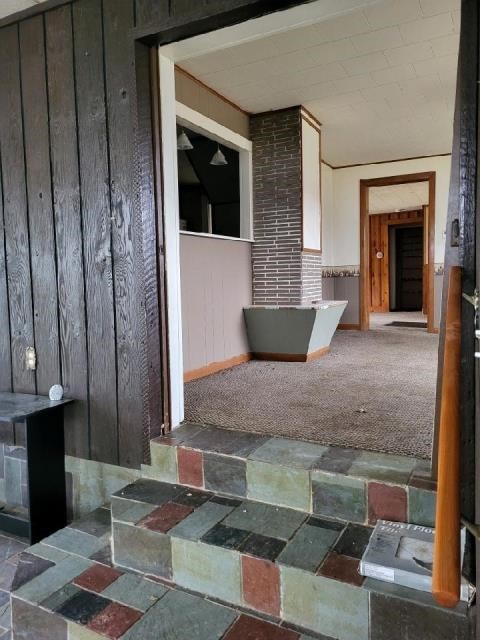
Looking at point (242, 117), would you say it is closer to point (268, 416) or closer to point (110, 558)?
point (268, 416)

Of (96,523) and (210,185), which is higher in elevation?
(210,185)

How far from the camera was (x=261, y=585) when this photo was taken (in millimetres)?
1547

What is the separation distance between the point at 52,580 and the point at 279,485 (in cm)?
91

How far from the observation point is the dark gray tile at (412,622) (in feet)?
4.24

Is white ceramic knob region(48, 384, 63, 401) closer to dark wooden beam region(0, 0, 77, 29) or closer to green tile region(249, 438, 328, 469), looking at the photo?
green tile region(249, 438, 328, 469)

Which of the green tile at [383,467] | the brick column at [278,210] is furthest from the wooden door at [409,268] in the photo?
the green tile at [383,467]

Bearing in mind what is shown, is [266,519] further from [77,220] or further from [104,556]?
[77,220]

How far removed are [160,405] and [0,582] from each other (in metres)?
1.02

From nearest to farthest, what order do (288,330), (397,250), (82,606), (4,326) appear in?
(82,606) → (4,326) → (288,330) → (397,250)

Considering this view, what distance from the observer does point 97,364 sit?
7.68 ft

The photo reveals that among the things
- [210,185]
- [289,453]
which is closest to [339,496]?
[289,453]

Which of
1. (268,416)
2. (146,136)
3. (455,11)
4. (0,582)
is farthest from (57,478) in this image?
(455,11)

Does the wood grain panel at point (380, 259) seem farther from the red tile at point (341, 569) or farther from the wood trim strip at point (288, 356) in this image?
the red tile at point (341, 569)

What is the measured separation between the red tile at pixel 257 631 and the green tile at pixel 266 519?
27 centimetres
